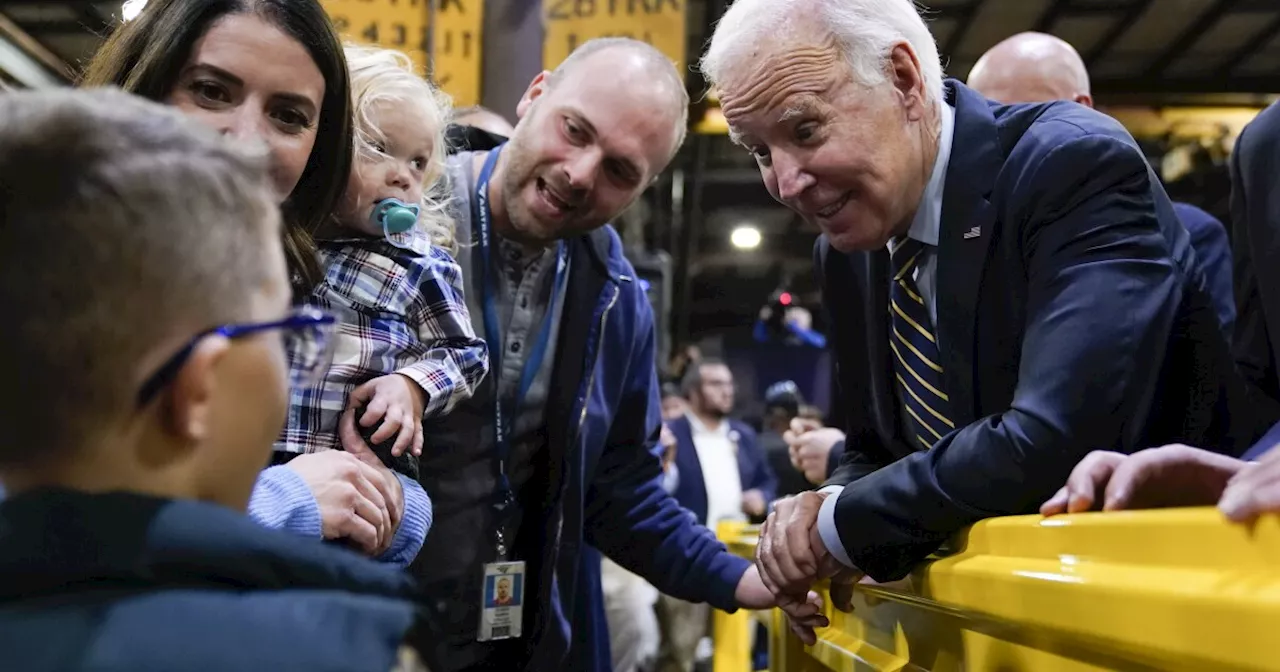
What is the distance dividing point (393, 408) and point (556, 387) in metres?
0.70

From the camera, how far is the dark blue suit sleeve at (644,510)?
2.10m

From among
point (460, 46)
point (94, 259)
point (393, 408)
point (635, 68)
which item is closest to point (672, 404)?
point (460, 46)

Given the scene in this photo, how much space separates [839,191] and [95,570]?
122cm

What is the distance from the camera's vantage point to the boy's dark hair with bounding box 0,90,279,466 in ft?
2.22

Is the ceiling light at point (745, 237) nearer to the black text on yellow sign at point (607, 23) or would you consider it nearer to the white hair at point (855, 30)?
the black text on yellow sign at point (607, 23)

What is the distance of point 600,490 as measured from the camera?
2.25m

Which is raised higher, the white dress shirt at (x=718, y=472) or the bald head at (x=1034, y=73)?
the bald head at (x=1034, y=73)

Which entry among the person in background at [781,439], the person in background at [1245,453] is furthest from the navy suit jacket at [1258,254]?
the person in background at [781,439]

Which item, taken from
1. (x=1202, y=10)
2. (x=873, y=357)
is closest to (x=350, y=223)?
(x=873, y=357)

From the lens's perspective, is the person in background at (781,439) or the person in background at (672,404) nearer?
the person in background at (672,404)

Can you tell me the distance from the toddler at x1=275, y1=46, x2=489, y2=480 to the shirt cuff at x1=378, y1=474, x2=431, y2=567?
0.05 meters

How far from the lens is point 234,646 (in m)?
0.62

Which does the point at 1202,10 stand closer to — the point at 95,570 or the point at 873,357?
the point at 873,357

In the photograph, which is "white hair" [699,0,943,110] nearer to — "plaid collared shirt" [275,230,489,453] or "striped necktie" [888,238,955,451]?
"striped necktie" [888,238,955,451]
